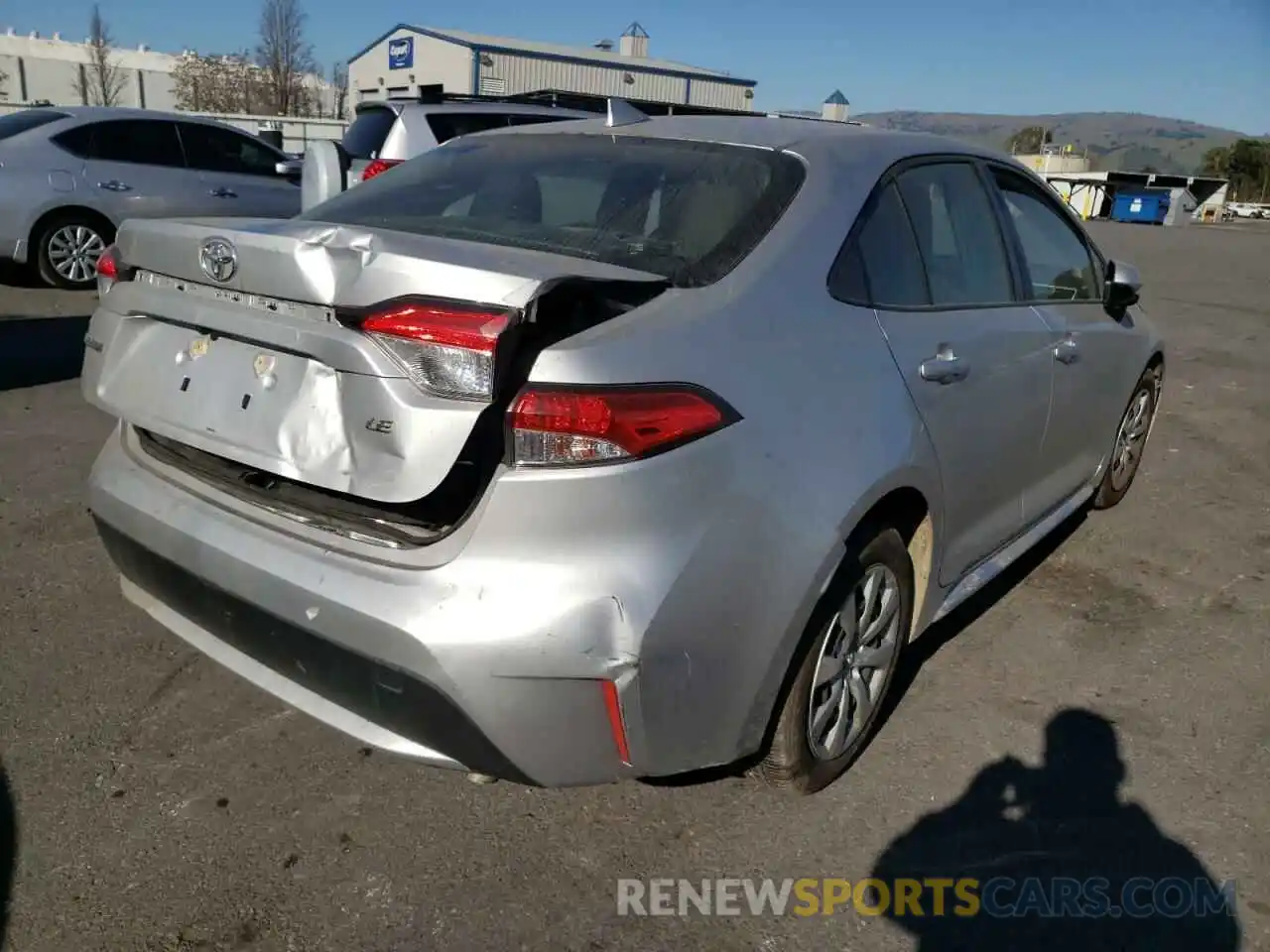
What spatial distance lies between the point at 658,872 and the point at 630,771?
0.41 metres

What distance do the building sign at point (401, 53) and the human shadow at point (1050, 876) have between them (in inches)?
1912

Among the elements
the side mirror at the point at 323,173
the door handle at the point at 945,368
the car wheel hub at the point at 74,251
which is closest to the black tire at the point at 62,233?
the car wheel hub at the point at 74,251

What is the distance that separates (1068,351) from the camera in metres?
3.60

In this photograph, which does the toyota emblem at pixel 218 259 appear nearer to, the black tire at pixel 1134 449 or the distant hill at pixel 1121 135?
the black tire at pixel 1134 449

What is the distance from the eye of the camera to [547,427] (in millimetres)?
1929

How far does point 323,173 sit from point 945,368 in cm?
658

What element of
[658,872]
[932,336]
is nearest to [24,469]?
[658,872]

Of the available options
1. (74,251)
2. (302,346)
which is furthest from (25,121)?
(302,346)

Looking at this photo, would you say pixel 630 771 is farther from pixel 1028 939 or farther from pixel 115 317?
pixel 115 317

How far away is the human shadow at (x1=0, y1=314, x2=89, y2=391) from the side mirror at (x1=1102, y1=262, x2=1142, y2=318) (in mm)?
5650

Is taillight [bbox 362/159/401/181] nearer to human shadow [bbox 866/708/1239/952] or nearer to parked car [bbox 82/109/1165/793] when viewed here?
parked car [bbox 82/109/1165/793]

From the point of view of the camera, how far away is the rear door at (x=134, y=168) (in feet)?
30.4

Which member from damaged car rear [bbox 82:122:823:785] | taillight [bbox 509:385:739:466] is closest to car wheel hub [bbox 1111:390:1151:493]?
damaged car rear [bbox 82:122:823:785]

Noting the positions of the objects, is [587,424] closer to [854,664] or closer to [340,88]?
[854,664]
